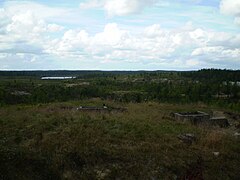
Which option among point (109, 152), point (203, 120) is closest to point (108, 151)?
point (109, 152)

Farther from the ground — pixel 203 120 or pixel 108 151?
pixel 108 151

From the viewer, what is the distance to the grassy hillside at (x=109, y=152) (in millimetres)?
7168

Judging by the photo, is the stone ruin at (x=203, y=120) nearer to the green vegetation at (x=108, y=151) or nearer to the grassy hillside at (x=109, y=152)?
the green vegetation at (x=108, y=151)

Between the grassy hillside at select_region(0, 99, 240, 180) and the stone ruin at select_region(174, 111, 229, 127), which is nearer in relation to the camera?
the grassy hillside at select_region(0, 99, 240, 180)

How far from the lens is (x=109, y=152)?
26.9 ft

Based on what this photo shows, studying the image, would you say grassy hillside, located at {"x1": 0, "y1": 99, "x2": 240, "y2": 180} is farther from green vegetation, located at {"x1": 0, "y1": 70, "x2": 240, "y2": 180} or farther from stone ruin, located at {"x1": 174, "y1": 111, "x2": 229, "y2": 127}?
stone ruin, located at {"x1": 174, "y1": 111, "x2": 229, "y2": 127}

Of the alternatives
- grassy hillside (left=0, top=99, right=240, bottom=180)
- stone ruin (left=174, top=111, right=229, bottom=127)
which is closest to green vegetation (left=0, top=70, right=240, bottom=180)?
grassy hillside (left=0, top=99, right=240, bottom=180)

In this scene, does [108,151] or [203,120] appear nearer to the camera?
[108,151]

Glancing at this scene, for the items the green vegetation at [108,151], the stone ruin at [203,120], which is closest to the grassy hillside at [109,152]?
the green vegetation at [108,151]

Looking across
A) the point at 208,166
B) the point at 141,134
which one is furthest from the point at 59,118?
the point at 208,166

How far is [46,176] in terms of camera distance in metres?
6.88

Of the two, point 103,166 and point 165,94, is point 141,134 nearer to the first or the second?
point 103,166

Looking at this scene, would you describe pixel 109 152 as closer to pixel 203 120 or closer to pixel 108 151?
pixel 108 151

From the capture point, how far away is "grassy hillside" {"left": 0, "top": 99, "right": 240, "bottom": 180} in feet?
23.5
